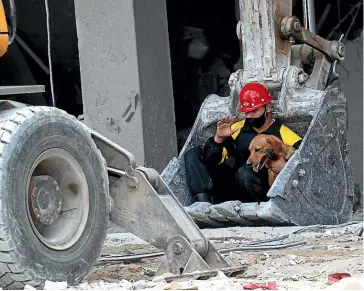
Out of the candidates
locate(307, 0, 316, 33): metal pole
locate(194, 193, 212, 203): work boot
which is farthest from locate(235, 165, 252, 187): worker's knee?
locate(307, 0, 316, 33): metal pole

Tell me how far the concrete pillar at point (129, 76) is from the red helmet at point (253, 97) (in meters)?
0.83

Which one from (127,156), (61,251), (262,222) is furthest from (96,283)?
(262,222)

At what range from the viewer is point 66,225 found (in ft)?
15.6

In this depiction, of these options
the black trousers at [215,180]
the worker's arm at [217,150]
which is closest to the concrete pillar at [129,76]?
the black trousers at [215,180]

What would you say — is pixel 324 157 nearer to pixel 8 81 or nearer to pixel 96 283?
pixel 96 283

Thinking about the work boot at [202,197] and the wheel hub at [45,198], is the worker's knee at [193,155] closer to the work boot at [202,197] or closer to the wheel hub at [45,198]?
the work boot at [202,197]

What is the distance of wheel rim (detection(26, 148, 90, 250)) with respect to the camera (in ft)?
15.0

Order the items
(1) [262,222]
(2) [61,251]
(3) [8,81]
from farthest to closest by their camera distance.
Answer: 1. (3) [8,81]
2. (1) [262,222]
3. (2) [61,251]

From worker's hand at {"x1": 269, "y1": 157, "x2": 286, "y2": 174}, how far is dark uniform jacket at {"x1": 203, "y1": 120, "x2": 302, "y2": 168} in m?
0.20

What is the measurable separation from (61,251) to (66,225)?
18 centimetres

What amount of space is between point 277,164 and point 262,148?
0.16 metres

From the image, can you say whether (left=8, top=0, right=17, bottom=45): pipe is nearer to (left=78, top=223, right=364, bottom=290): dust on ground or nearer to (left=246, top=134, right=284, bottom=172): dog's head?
(left=78, top=223, right=364, bottom=290): dust on ground

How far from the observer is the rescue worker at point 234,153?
7793 millimetres

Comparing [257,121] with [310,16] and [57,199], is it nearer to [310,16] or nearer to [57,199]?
[310,16]
